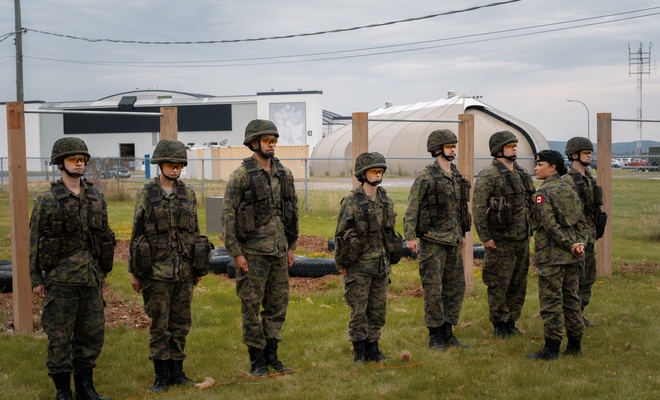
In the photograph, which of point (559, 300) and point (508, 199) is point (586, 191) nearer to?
point (508, 199)

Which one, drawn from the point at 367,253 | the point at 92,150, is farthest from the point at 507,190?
the point at 92,150

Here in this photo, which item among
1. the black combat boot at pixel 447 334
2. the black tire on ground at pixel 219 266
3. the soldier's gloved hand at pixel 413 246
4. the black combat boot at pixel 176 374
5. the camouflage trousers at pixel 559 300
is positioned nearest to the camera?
the black combat boot at pixel 176 374

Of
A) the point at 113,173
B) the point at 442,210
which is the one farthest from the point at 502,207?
the point at 113,173

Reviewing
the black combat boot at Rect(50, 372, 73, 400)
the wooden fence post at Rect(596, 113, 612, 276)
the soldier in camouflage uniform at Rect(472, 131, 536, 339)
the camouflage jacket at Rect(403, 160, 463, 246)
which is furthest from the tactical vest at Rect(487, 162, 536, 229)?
the black combat boot at Rect(50, 372, 73, 400)

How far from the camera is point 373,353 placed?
25.5ft

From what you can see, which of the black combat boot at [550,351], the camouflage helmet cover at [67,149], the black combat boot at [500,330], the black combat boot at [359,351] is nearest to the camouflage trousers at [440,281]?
the black combat boot at [500,330]

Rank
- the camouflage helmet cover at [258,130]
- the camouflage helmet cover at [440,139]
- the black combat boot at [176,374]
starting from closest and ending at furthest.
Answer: the black combat boot at [176,374]
the camouflage helmet cover at [258,130]
the camouflage helmet cover at [440,139]

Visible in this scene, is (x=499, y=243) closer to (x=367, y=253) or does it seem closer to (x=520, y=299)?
(x=520, y=299)

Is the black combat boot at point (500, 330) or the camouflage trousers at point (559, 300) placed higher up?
the camouflage trousers at point (559, 300)

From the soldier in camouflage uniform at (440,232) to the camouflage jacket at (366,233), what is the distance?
539mm

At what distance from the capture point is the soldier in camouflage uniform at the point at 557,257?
7.68m

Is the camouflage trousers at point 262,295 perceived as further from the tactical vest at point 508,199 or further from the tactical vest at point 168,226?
the tactical vest at point 508,199

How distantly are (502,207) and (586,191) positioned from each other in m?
1.40

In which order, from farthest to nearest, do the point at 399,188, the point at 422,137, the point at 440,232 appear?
the point at 422,137 < the point at 399,188 < the point at 440,232
